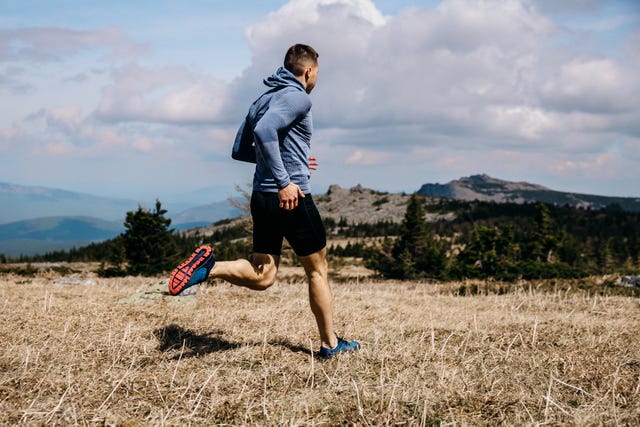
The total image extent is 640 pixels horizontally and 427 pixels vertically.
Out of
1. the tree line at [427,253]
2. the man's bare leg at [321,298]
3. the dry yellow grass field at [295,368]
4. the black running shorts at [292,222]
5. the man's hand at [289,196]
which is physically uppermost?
the man's hand at [289,196]

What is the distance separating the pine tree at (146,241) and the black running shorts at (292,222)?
34.8m

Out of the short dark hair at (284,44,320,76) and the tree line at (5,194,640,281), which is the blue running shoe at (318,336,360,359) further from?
the tree line at (5,194,640,281)

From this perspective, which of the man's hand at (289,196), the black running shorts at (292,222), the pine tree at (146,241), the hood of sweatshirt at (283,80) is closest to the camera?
the man's hand at (289,196)

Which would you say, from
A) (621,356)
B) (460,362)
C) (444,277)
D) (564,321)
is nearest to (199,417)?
(460,362)

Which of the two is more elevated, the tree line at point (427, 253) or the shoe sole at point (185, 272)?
the shoe sole at point (185, 272)

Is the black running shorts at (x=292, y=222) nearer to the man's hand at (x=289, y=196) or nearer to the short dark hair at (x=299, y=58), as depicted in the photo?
the man's hand at (x=289, y=196)

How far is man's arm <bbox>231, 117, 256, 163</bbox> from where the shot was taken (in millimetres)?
5727

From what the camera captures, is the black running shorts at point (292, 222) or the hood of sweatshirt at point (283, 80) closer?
the black running shorts at point (292, 222)

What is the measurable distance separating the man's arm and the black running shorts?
2.31ft

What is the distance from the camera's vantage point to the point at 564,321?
7598 mm

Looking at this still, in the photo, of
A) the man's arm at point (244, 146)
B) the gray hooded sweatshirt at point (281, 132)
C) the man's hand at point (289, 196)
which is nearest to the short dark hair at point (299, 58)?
the gray hooded sweatshirt at point (281, 132)

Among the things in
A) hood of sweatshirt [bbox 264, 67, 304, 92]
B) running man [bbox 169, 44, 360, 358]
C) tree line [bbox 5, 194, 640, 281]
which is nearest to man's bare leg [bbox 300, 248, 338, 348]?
running man [bbox 169, 44, 360, 358]

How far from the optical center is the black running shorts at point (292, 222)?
17.0 feet

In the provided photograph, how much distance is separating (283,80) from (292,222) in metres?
1.58
